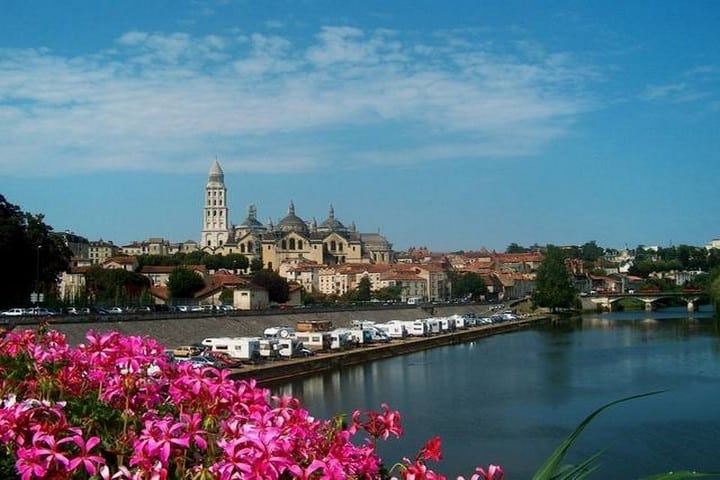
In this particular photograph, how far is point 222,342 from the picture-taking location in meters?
29.8

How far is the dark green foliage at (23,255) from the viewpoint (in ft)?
109

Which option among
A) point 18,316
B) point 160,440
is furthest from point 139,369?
point 18,316

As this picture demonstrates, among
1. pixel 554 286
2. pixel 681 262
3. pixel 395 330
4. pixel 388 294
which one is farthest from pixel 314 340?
pixel 681 262

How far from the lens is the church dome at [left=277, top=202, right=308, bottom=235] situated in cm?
10894

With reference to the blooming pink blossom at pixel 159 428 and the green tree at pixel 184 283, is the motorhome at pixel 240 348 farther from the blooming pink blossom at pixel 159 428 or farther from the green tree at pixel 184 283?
the green tree at pixel 184 283

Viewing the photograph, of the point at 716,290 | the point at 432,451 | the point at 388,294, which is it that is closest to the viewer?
the point at 432,451

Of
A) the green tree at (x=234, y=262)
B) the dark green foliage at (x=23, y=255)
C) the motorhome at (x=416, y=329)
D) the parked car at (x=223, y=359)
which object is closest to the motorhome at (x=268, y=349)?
the parked car at (x=223, y=359)

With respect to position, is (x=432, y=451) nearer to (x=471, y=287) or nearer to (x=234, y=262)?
(x=471, y=287)

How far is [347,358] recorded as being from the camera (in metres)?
33.6

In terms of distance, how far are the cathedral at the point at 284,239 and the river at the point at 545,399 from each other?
202 feet

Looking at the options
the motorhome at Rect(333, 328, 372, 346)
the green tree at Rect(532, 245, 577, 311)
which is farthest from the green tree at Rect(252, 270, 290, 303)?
the motorhome at Rect(333, 328, 372, 346)

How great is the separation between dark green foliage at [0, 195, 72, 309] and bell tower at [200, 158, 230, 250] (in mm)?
75285

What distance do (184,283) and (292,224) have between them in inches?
2026

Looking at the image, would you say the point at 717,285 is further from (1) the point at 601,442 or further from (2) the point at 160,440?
(2) the point at 160,440
